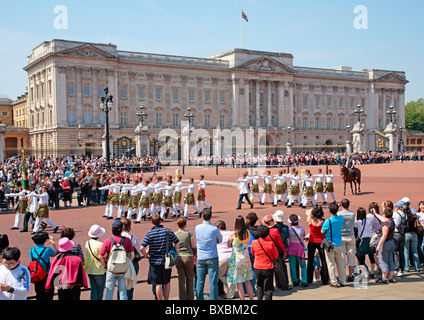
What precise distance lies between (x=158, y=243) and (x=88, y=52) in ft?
194

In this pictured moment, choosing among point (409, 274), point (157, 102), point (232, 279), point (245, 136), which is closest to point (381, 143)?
point (245, 136)

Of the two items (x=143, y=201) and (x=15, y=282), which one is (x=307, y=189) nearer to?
(x=143, y=201)

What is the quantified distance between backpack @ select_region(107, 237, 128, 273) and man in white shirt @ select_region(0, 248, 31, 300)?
1331 millimetres

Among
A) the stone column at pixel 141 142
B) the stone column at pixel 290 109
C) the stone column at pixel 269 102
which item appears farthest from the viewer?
the stone column at pixel 290 109

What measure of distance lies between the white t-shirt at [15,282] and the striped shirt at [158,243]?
7.26ft

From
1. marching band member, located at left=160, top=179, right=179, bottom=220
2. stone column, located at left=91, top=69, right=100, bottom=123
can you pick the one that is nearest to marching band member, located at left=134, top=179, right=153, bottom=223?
marching band member, located at left=160, top=179, right=179, bottom=220

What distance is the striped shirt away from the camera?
26.1ft

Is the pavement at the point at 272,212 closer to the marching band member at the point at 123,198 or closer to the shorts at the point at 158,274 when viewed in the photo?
the marching band member at the point at 123,198

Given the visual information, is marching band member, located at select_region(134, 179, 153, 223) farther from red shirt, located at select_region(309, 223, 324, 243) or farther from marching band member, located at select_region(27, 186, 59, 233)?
red shirt, located at select_region(309, 223, 324, 243)

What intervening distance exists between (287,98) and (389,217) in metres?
72.7

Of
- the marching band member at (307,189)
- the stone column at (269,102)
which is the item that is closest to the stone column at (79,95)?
the stone column at (269,102)

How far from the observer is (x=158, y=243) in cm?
796

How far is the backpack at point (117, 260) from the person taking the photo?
737 centimetres
